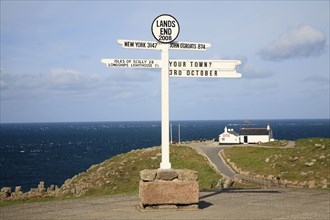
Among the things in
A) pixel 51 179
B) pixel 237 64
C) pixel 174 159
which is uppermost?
pixel 237 64

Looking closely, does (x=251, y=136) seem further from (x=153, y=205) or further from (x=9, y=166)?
(x=153, y=205)

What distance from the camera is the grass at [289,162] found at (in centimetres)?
3861

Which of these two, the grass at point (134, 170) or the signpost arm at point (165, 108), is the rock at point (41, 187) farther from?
the signpost arm at point (165, 108)

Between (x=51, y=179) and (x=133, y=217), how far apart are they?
61.7 metres

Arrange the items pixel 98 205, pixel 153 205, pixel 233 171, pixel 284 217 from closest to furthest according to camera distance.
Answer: pixel 284 217 → pixel 153 205 → pixel 98 205 → pixel 233 171

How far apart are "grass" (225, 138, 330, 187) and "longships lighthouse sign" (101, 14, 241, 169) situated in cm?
2379

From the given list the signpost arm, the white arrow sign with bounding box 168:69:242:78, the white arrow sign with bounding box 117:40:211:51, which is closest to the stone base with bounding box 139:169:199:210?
the signpost arm

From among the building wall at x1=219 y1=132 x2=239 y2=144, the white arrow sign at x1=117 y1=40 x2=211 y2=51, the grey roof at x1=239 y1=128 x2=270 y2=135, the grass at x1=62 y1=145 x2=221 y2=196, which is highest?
the white arrow sign at x1=117 y1=40 x2=211 y2=51

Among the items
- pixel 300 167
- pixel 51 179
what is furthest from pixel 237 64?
pixel 51 179

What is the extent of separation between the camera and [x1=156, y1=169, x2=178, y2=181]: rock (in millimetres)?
12758

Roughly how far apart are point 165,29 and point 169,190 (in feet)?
15.9

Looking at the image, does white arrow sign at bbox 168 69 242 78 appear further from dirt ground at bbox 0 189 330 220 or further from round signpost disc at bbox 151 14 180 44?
dirt ground at bbox 0 189 330 220

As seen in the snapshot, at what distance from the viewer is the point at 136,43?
44.4 ft

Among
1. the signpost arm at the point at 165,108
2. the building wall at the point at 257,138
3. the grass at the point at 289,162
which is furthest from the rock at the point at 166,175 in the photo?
the building wall at the point at 257,138
